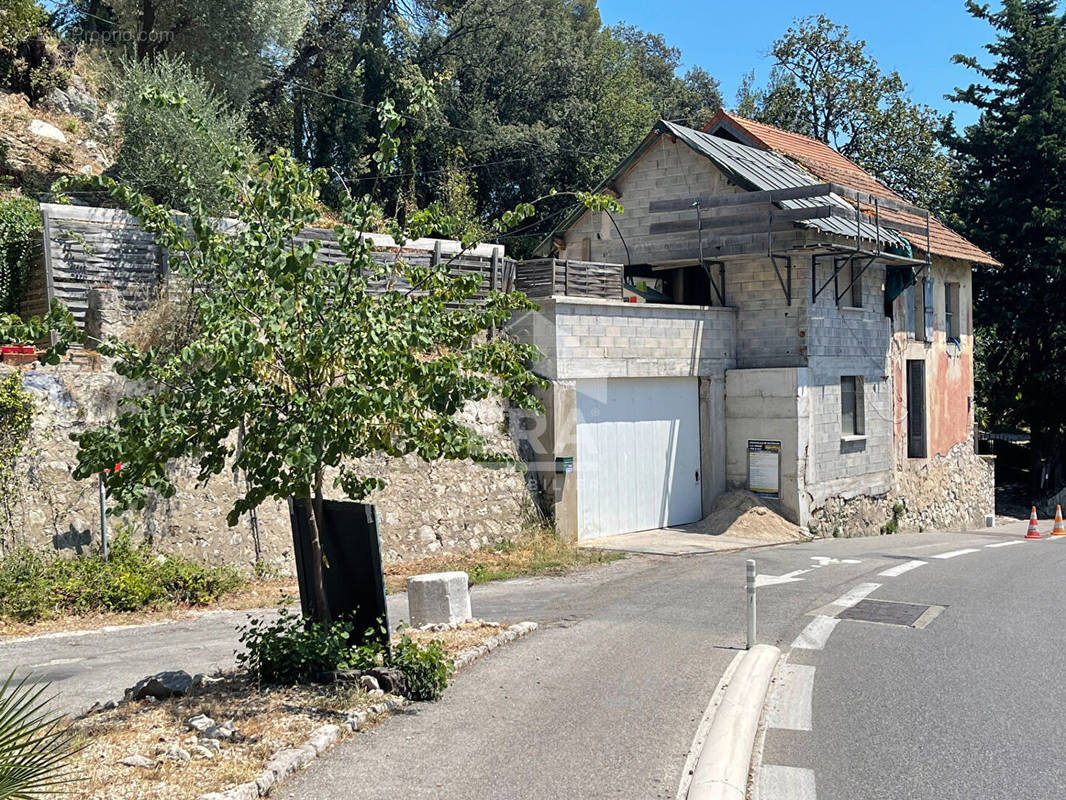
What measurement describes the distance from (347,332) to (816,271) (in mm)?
15593

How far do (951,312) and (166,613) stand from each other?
23079 millimetres

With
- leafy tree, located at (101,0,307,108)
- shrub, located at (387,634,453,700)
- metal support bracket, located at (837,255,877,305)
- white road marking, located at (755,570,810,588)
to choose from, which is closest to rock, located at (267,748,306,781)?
shrub, located at (387,634,453,700)

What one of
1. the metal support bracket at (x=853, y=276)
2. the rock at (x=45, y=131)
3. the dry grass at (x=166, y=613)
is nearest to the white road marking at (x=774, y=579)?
the dry grass at (x=166, y=613)

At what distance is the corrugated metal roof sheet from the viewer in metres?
20.3

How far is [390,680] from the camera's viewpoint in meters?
7.37

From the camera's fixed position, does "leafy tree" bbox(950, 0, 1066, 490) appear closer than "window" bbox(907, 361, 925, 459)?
No

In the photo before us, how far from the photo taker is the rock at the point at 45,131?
76.3ft

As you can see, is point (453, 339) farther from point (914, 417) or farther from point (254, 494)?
point (914, 417)

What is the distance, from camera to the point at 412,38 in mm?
33375

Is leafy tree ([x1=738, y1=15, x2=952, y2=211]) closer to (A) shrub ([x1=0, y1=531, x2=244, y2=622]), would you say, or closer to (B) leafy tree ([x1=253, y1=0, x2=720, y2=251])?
(B) leafy tree ([x1=253, y1=0, x2=720, y2=251])

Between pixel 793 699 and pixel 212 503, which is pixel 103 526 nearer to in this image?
pixel 212 503

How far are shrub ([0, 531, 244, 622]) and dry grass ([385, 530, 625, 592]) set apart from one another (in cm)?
245

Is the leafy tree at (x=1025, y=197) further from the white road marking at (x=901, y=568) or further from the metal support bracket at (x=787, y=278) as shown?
the white road marking at (x=901, y=568)

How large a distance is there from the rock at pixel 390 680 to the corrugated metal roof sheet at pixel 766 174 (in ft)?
47.7
